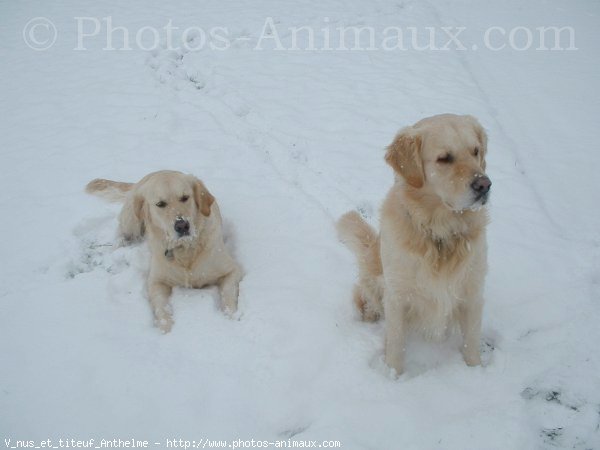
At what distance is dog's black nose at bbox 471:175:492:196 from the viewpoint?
2.07 m

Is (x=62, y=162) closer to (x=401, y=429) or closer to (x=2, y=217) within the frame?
(x=2, y=217)

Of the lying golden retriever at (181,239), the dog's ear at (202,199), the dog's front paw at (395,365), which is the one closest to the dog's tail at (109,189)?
the lying golden retriever at (181,239)

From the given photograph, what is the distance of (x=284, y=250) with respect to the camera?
3625 mm

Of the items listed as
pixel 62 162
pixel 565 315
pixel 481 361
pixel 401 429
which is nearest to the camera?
pixel 401 429

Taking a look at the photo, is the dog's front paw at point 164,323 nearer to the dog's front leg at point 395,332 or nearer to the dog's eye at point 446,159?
the dog's front leg at point 395,332

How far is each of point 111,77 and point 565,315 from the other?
6863mm

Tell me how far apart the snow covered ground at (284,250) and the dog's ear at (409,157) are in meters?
1.19

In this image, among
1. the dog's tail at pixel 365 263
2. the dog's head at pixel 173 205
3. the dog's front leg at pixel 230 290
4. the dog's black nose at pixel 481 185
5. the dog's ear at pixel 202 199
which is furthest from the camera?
the dog's ear at pixel 202 199

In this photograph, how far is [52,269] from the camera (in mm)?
3535

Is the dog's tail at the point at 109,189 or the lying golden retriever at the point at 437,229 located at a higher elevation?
the lying golden retriever at the point at 437,229

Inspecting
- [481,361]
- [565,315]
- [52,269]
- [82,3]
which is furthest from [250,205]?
[82,3]

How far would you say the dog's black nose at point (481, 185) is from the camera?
6.81ft

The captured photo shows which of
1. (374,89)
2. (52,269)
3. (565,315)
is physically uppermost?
(374,89)

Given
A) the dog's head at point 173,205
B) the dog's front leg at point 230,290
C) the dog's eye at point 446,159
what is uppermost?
the dog's eye at point 446,159
